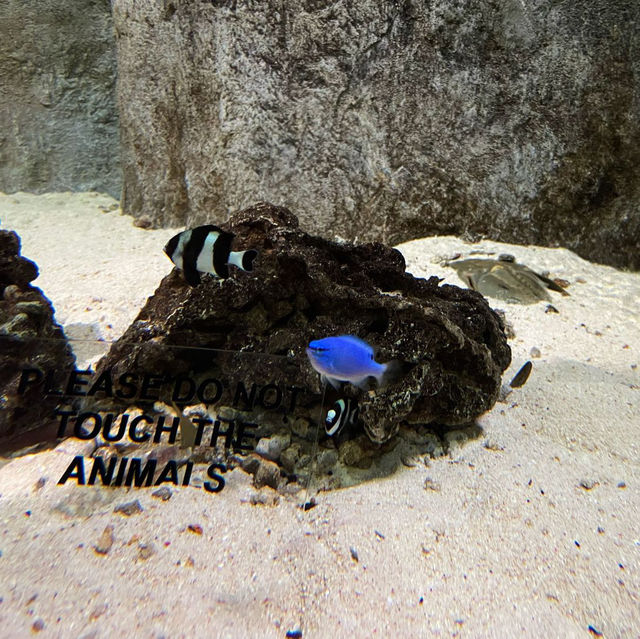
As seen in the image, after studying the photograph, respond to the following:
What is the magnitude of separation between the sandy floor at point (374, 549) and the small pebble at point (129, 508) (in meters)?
0.02

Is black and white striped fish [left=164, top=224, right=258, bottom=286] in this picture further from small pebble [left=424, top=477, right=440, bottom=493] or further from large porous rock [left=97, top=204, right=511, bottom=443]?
small pebble [left=424, top=477, right=440, bottom=493]

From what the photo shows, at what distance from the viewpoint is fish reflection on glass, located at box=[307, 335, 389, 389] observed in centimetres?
168

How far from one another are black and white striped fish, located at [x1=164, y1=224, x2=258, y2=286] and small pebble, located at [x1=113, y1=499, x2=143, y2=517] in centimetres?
89

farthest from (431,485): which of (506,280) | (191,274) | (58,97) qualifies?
(58,97)

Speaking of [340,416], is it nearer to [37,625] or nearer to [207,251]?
[207,251]

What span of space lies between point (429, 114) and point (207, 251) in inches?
134

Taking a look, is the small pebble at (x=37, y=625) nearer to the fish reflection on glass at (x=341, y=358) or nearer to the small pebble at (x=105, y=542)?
the small pebble at (x=105, y=542)

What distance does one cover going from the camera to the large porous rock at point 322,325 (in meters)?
2.06

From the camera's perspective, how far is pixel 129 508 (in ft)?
5.08

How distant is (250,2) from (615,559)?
4929mm

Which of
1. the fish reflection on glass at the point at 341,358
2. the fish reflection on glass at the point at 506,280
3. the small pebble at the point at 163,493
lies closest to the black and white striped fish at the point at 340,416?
the fish reflection on glass at the point at 341,358

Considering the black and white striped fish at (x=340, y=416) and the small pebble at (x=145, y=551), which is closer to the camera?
the small pebble at (x=145, y=551)

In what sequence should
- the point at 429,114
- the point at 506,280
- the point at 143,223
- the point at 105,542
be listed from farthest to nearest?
the point at 143,223 → the point at 429,114 → the point at 506,280 → the point at 105,542

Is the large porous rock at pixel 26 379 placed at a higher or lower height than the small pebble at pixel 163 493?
higher
